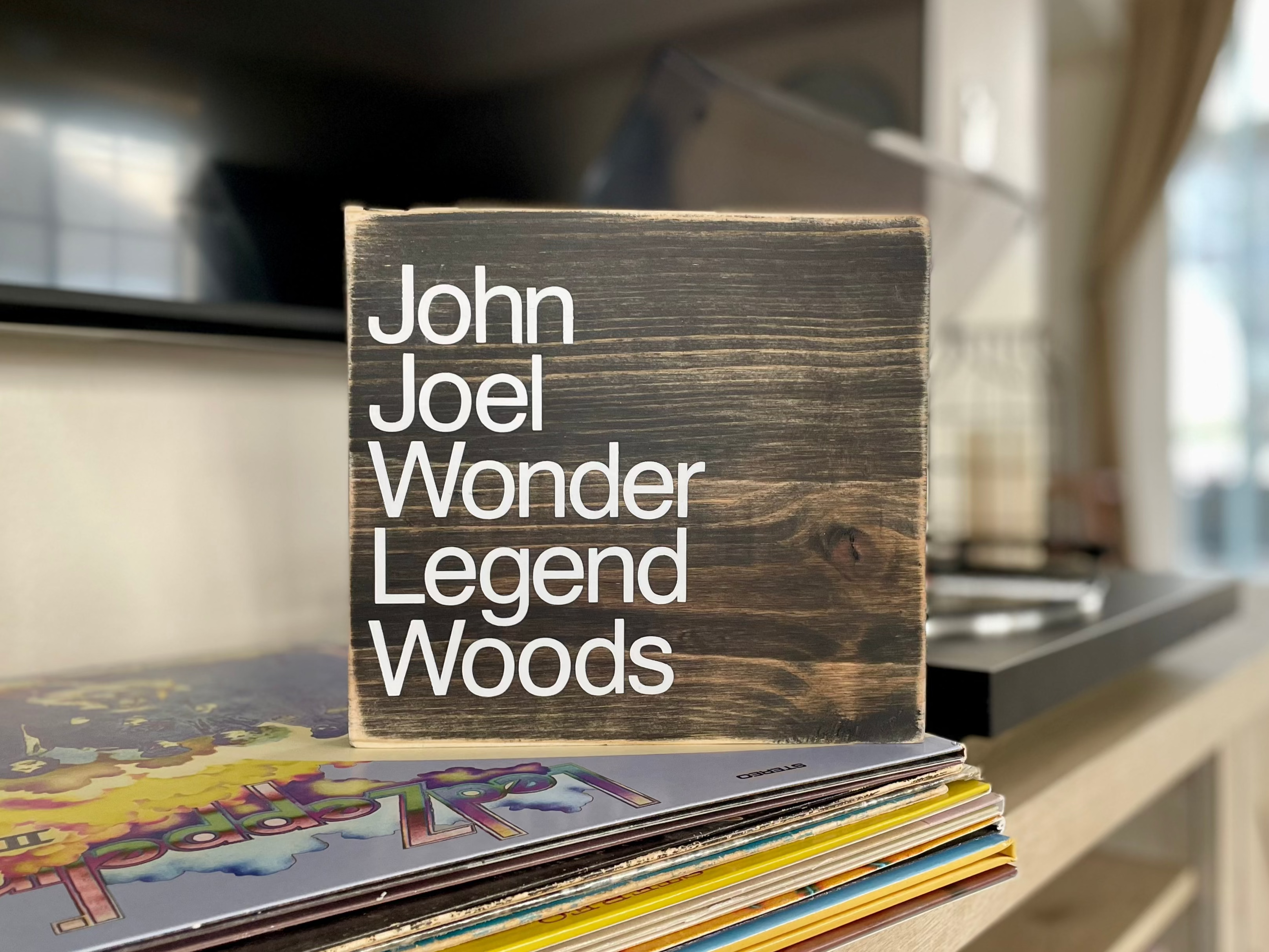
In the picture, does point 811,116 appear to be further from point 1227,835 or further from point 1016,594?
point 1227,835

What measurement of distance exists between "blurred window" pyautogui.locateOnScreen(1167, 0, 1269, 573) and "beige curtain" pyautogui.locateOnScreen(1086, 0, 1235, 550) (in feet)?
0.32

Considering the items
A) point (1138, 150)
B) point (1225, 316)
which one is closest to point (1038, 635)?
point (1225, 316)

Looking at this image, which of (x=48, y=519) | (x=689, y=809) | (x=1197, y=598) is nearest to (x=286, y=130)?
(x=48, y=519)

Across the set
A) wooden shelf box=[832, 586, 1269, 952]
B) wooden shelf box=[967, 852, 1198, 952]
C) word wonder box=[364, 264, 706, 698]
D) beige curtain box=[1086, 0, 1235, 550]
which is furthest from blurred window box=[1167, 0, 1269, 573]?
word wonder box=[364, 264, 706, 698]

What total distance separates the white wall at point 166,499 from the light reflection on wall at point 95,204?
0.05 meters

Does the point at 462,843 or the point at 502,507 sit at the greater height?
the point at 502,507

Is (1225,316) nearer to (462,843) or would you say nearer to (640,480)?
(640,480)

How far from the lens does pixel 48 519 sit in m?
0.63

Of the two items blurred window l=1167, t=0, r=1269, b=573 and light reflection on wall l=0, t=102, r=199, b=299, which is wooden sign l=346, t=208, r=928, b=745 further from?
blurred window l=1167, t=0, r=1269, b=573

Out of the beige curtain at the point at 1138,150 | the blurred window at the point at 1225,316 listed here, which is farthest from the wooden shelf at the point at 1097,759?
the blurred window at the point at 1225,316

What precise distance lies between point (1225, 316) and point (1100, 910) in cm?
311

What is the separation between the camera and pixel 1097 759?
606 mm

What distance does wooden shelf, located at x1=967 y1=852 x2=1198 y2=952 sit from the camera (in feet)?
2.62

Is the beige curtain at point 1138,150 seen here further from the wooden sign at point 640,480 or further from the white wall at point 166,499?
the wooden sign at point 640,480
